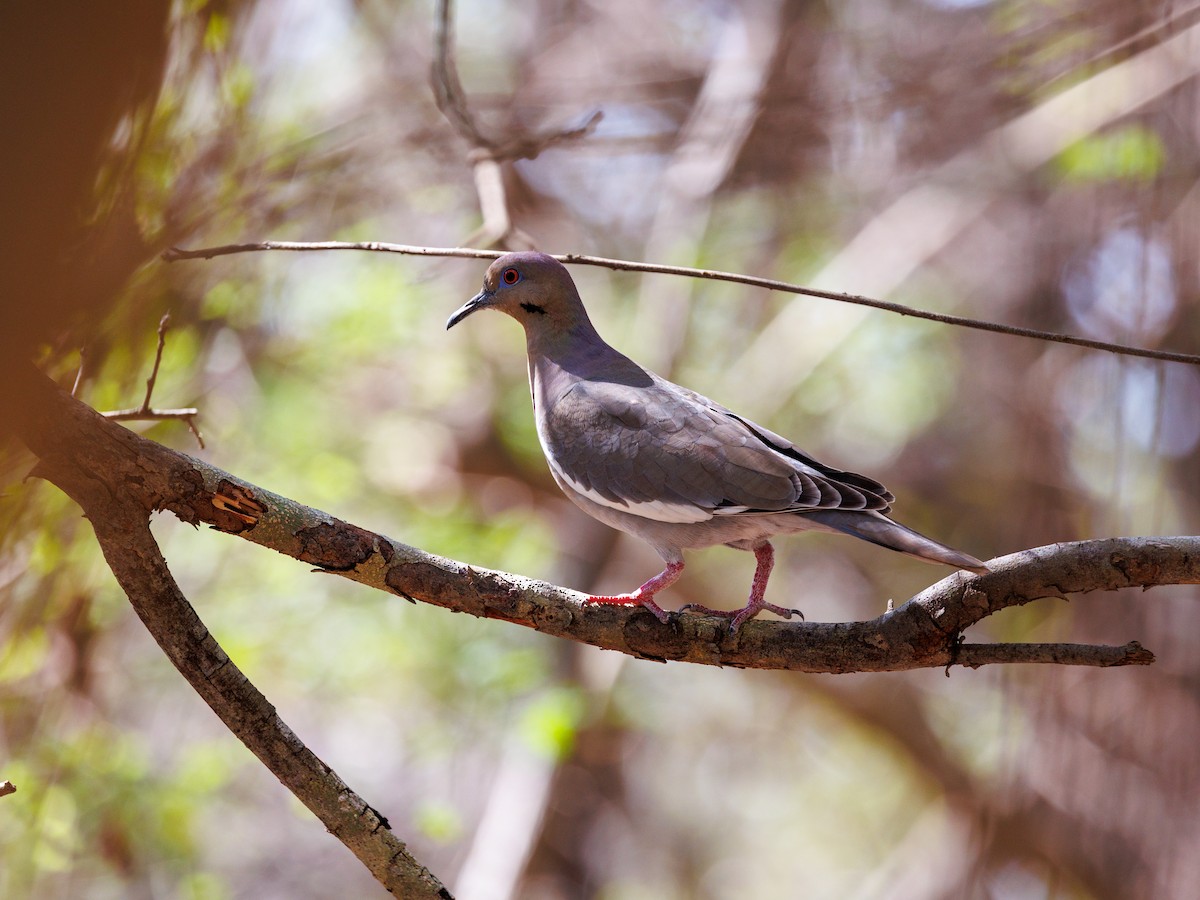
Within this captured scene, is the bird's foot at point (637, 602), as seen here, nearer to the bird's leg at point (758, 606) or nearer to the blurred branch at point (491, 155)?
the bird's leg at point (758, 606)

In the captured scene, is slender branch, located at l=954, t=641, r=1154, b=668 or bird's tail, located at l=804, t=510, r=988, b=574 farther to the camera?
bird's tail, located at l=804, t=510, r=988, b=574

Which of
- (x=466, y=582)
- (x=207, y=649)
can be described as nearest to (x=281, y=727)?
(x=207, y=649)

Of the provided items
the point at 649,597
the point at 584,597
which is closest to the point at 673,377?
the point at 649,597

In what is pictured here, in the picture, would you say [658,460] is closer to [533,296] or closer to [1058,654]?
[533,296]

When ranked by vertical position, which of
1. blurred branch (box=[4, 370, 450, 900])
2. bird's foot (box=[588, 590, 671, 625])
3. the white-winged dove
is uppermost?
the white-winged dove

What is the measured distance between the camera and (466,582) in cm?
248

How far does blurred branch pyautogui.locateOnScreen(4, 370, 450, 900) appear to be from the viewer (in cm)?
202

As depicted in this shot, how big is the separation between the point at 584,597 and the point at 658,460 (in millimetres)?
532

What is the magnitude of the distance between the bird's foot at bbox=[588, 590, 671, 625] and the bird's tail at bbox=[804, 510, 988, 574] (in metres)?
0.46

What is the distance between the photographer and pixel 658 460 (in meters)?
2.95

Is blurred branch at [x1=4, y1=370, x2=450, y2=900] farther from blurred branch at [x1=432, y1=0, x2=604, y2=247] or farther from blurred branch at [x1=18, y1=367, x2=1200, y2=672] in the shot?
blurred branch at [x1=432, y1=0, x2=604, y2=247]

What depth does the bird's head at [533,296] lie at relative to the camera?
338 centimetres

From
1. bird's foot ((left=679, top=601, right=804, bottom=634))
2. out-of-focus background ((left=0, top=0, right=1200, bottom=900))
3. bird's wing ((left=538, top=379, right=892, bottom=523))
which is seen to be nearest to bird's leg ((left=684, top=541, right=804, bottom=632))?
bird's foot ((left=679, top=601, right=804, bottom=634))

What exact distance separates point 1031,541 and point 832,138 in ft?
11.7
